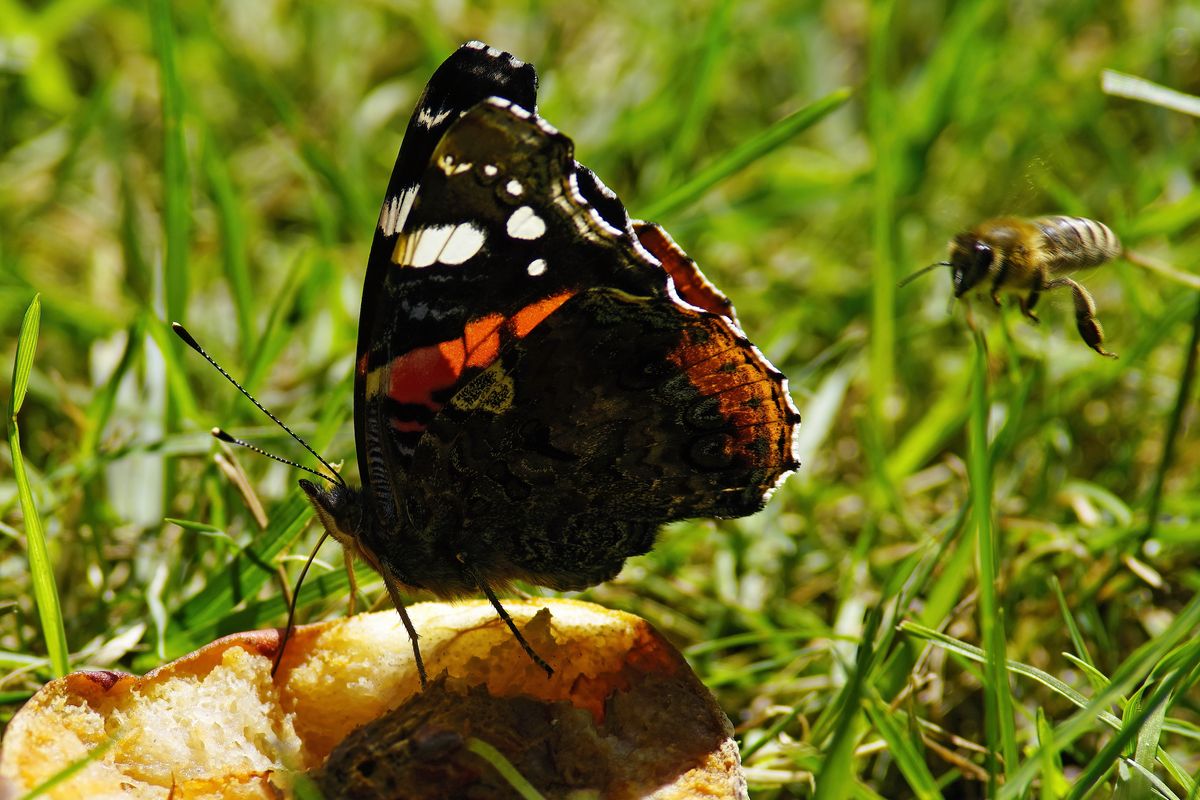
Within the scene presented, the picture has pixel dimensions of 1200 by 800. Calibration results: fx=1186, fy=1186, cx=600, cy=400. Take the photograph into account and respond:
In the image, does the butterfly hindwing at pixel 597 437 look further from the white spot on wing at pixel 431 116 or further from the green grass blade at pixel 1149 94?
the green grass blade at pixel 1149 94

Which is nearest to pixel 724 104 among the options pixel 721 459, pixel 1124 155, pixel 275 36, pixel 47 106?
pixel 1124 155

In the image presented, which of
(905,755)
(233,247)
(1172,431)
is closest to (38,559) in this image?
(233,247)

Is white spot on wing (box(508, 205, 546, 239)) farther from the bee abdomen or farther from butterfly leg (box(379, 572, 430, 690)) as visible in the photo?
the bee abdomen

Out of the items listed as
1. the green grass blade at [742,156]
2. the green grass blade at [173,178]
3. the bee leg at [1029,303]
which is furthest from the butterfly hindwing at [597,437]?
the green grass blade at [173,178]

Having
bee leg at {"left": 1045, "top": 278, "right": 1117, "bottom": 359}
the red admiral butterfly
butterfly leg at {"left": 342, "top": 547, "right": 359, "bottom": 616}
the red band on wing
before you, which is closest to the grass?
butterfly leg at {"left": 342, "top": 547, "right": 359, "bottom": 616}

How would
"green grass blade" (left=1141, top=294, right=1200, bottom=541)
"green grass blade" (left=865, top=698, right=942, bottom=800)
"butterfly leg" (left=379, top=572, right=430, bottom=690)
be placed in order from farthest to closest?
"green grass blade" (left=1141, top=294, right=1200, bottom=541) < "green grass blade" (left=865, top=698, right=942, bottom=800) < "butterfly leg" (left=379, top=572, right=430, bottom=690)

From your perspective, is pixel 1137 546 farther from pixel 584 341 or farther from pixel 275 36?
pixel 275 36
